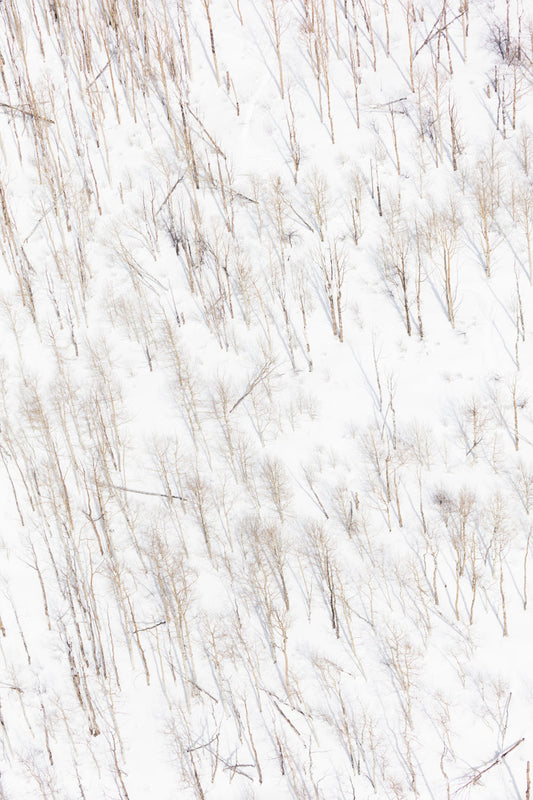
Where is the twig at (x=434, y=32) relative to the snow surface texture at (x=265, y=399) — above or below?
above

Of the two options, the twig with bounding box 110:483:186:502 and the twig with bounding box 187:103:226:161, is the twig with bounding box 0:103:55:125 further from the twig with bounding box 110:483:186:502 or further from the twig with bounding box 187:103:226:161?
the twig with bounding box 110:483:186:502

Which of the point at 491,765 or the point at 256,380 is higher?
the point at 256,380

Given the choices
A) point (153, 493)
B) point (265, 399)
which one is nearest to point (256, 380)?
point (265, 399)

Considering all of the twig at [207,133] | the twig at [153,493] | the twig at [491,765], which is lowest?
the twig at [491,765]

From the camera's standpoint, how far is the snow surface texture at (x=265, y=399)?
22.6m

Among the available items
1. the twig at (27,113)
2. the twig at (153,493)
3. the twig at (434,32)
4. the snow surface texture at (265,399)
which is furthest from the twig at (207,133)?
the twig at (153,493)

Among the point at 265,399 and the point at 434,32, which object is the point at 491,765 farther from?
the point at 434,32

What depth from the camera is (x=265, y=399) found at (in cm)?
2516

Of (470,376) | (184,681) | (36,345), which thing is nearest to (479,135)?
(470,376)

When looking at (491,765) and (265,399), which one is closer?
(491,765)

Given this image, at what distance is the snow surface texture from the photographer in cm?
2262

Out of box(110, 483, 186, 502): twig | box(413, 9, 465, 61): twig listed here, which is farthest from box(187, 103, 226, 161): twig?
box(110, 483, 186, 502): twig

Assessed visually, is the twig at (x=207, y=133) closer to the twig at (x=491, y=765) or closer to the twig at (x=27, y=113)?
the twig at (x=27, y=113)

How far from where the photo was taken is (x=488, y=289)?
25531 millimetres
